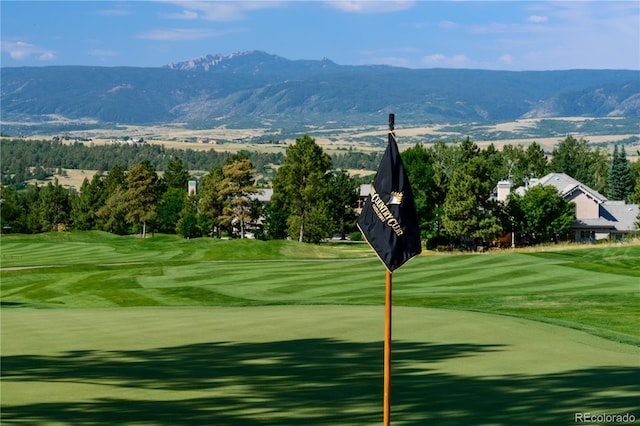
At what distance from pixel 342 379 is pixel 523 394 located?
9.79 ft

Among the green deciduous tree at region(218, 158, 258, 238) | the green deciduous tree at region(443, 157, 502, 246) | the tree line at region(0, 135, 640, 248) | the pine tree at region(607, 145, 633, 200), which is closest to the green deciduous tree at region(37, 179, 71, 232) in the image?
the tree line at region(0, 135, 640, 248)

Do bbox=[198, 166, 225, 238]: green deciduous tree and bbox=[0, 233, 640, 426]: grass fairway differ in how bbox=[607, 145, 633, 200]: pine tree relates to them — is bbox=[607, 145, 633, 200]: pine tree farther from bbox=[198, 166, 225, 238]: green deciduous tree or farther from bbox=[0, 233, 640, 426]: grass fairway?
bbox=[0, 233, 640, 426]: grass fairway

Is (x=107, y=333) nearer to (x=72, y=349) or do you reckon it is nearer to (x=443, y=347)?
(x=72, y=349)

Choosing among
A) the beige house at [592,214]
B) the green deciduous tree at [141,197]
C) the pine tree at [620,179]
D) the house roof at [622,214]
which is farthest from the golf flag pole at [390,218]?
the pine tree at [620,179]

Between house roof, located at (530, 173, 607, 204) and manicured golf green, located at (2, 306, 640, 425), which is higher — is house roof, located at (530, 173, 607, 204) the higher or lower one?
the higher one

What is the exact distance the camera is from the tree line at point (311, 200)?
84.4 meters

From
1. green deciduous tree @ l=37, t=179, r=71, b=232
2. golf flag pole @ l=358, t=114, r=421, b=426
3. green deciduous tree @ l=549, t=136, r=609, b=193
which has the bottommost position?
green deciduous tree @ l=37, t=179, r=71, b=232

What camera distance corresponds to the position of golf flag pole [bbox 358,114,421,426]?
10250mm

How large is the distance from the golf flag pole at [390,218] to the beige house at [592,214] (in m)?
83.2

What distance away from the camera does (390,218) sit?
10.3 m

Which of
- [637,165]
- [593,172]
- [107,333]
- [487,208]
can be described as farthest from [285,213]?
[107,333]

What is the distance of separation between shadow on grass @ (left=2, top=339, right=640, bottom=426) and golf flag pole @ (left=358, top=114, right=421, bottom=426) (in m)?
2.66

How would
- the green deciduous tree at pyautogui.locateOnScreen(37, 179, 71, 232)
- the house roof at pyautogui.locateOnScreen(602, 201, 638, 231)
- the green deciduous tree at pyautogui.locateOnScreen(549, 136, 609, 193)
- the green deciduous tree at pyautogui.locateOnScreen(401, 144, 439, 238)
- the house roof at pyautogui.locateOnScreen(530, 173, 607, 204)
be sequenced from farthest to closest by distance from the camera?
the green deciduous tree at pyautogui.locateOnScreen(549, 136, 609, 193), the green deciduous tree at pyautogui.locateOnScreen(37, 179, 71, 232), the house roof at pyautogui.locateOnScreen(602, 201, 638, 231), the house roof at pyautogui.locateOnScreen(530, 173, 607, 204), the green deciduous tree at pyautogui.locateOnScreen(401, 144, 439, 238)

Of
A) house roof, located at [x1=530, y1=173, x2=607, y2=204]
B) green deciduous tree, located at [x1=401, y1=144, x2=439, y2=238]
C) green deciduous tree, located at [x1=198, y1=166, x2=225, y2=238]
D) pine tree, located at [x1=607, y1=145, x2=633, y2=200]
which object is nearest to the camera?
green deciduous tree, located at [x1=401, y1=144, x2=439, y2=238]
